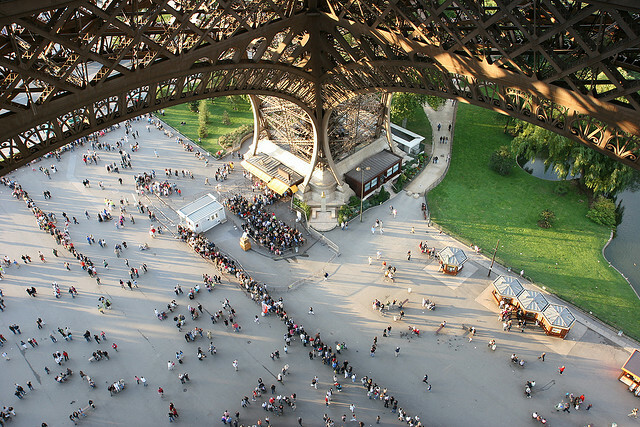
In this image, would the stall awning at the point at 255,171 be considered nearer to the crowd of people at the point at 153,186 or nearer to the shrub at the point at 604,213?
the crowd of people at the point at 153,186

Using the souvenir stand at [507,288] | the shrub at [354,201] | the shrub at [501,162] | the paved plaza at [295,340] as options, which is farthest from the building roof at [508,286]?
the shrub at [501,162]

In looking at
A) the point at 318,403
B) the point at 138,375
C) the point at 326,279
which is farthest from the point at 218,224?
the point at 318,403

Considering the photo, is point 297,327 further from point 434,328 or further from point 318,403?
point 434,328

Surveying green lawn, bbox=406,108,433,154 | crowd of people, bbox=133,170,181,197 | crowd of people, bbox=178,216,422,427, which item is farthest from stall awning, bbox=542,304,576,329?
crowd of people, bbox=133,170,181,197

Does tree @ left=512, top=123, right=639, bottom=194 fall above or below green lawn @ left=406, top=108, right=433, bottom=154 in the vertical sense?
below

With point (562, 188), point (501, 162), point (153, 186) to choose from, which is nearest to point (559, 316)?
point (562, 188)

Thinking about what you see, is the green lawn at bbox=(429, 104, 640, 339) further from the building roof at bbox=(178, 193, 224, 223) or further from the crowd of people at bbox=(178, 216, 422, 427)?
the building roof at bbox=(178, 193, 224, 223)
